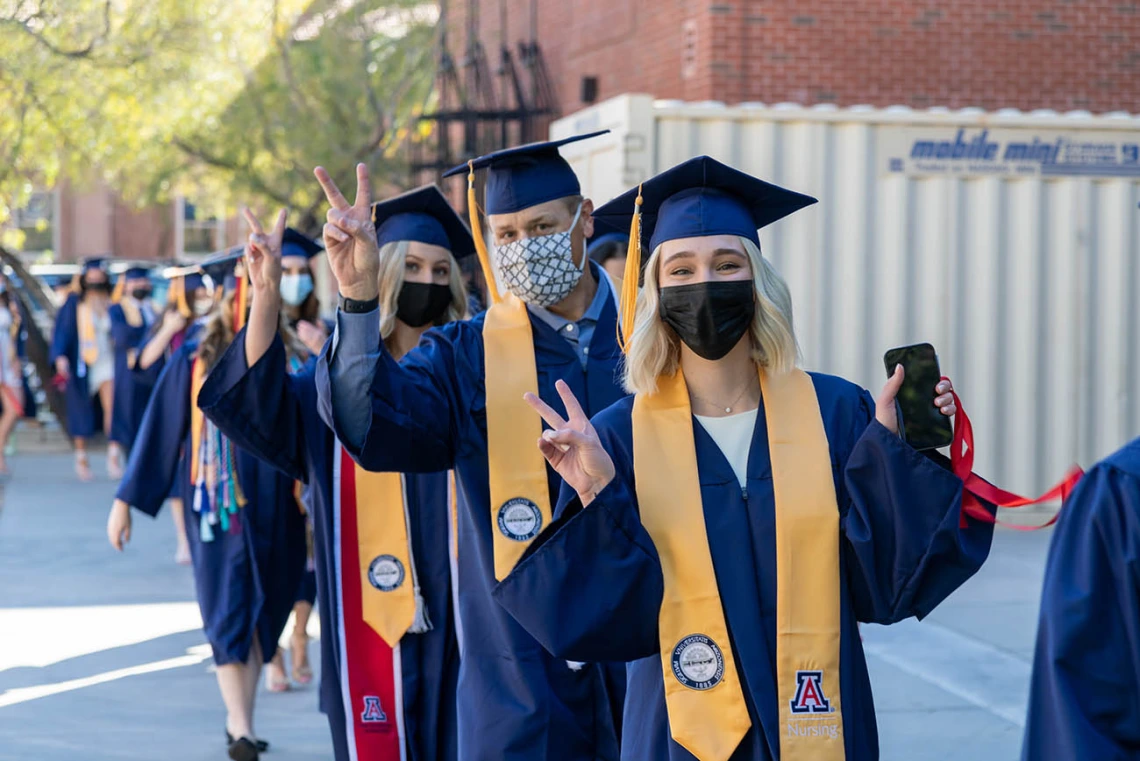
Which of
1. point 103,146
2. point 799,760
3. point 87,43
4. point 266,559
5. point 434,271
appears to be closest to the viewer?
point 799,760

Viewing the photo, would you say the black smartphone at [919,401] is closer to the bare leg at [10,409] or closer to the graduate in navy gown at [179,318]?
the graduate in navy gown at [179,318]

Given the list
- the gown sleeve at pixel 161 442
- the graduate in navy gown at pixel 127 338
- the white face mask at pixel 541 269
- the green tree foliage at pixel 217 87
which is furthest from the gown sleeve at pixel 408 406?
the green tree foliage at pixel 217 87

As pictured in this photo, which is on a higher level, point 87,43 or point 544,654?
point 87,43

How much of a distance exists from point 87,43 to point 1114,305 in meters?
11.6

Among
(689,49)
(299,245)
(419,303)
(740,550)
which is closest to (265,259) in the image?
(419,303)

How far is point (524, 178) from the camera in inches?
169

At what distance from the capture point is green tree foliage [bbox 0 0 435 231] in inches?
685

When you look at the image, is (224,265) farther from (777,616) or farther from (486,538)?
(777,616)

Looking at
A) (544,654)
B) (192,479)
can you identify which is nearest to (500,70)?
(192,479)

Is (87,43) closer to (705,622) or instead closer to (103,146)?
(103,146)

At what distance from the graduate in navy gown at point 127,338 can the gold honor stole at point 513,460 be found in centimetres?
1124

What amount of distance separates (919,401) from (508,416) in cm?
134

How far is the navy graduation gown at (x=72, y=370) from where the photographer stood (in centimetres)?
1656

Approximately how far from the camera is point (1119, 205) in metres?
11.2
